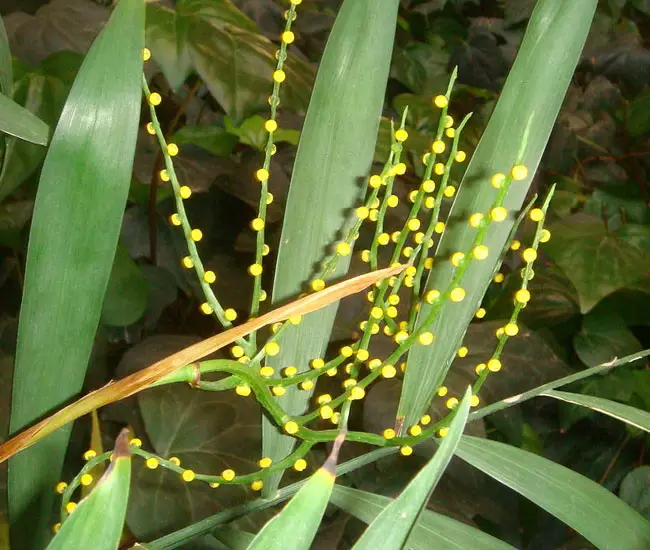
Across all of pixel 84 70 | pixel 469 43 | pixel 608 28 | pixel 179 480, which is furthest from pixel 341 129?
pixel 608 28

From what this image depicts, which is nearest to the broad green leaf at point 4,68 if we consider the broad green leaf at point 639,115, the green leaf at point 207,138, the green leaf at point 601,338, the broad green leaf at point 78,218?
the broad green leaf at point 78,218

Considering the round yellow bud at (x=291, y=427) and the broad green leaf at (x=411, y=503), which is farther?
the round yellow bud at (x=291, y=427)

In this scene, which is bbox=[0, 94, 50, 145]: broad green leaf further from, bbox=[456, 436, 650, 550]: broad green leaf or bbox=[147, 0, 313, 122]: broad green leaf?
bbox=[147, 0, 313, 122]: broad green leaf

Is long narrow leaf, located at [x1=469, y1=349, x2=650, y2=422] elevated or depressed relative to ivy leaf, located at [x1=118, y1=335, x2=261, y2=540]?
elevated

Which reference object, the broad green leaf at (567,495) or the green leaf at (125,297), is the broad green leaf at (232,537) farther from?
the green leaf at (125,297)

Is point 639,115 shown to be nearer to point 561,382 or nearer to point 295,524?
point 561,382

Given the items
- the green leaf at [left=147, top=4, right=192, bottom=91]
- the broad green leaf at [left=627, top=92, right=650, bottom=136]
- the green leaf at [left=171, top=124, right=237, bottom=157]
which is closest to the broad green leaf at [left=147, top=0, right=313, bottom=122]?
the green leaf at [left=147, top=4, right=192, bottom=91]

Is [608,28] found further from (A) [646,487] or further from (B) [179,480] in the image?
(B) [179,480]
